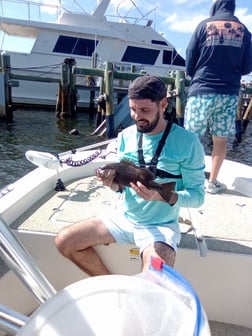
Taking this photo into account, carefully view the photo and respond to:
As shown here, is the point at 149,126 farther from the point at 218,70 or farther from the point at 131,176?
the point at 218,70

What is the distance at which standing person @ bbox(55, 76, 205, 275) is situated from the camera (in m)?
1.98

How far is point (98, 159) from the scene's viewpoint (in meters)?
4.11

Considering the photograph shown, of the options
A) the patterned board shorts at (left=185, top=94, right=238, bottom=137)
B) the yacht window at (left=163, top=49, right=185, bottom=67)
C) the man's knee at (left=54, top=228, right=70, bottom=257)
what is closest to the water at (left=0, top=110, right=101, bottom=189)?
the patterned board shorts at (left=185, top=94, right=238, bottom=137)

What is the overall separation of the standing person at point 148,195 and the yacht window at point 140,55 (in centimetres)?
1938

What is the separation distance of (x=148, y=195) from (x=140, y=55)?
65.9 ft

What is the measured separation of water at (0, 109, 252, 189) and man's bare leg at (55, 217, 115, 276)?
577cm

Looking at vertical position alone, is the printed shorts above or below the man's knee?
above

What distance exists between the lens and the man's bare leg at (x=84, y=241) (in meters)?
2.17

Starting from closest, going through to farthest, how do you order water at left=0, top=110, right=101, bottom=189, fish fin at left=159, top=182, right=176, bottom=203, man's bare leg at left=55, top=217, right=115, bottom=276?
fish fin at left=159, top=182, right=176, bottom=203 < man's bare leg at left=55, top=217, right=115, bottom=276 < water at left=0, top=110, right=101, bottom=189

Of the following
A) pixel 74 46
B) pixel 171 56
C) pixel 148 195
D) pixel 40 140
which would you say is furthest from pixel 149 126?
pixel 171 56

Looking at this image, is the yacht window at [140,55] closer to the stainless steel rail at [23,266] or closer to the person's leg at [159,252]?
the person's leg at [159,252]

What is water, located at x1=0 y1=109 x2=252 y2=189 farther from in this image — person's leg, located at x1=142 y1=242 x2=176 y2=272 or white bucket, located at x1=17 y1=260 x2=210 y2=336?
white bucket, located at x1=17 y1=260 x2=210 y2=336

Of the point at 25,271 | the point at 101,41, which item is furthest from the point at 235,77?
the point at 101,41

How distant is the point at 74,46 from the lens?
19641mm
